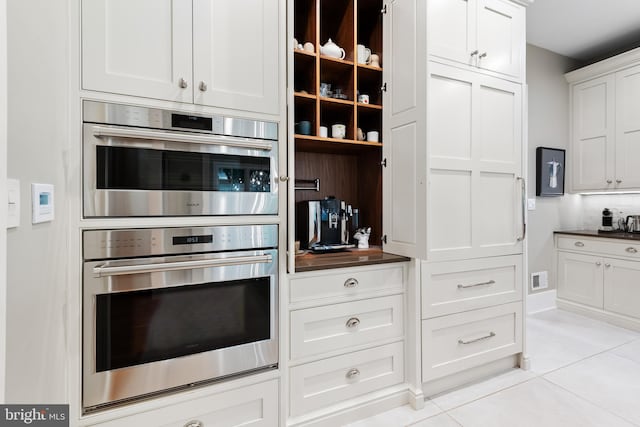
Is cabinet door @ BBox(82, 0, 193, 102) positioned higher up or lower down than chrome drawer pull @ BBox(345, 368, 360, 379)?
higher up

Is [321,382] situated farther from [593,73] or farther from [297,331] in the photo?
[593,73]

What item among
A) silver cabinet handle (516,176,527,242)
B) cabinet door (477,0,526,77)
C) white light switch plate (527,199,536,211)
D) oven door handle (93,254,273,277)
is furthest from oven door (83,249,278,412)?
white light switch plate (527,199,536,211)

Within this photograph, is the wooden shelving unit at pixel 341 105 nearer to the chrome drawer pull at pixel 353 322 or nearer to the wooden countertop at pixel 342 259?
the wooden countertop at pixel 342 259

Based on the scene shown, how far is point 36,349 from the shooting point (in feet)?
2.91

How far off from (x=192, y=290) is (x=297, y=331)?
1.84 feet

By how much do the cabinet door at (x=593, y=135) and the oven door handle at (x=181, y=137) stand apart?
3715 mm

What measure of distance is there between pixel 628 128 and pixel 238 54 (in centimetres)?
384

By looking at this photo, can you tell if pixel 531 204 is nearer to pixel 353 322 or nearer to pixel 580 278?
pixel 580 278

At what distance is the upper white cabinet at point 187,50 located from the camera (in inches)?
48.1

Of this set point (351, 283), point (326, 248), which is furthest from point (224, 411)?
point (326, 248)

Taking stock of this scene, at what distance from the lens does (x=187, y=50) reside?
1354 mm

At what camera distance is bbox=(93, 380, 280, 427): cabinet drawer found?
51.1 inches

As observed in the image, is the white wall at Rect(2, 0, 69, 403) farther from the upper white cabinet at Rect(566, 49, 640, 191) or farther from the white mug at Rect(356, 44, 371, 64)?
the upper white cabinet at Rect(566, 49, 640, 191)

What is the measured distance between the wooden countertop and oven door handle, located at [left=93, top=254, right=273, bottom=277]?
0.23 metres
